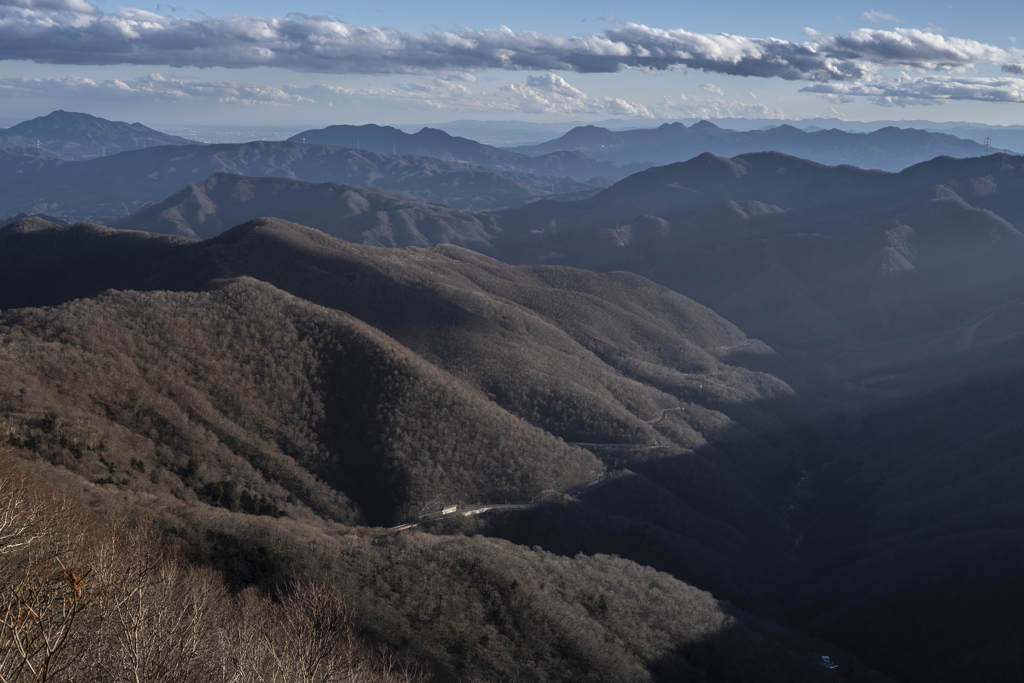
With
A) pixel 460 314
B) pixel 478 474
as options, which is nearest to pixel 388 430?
pixel 478 474

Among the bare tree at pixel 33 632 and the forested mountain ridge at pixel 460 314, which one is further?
the forested mountain ridge at pixel 460 314

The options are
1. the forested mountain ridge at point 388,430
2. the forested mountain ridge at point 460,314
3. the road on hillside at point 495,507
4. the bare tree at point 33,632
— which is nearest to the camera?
the bare tree at point 33,632

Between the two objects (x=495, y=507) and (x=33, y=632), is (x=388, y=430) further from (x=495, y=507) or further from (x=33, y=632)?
(x=33, y=632)

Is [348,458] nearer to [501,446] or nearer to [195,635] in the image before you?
[501,446]

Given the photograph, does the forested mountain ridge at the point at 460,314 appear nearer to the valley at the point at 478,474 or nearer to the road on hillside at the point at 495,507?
the valley at the point at 478,474

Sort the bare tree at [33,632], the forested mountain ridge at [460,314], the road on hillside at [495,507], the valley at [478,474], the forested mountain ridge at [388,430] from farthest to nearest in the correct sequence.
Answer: the forested mountain ridge at [460,314]
the road on hillside at [495,507]
the forested mountain ridge at [388,430]
the valley at [478,474]
the bare tree at [33,632]

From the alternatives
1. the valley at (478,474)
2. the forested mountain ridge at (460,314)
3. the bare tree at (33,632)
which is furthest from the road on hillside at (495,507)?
the bare tree at (33,632)

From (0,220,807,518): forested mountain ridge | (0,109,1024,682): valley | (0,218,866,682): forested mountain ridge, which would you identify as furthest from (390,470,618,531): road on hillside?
(0,220,807,518): forested mountain ridge

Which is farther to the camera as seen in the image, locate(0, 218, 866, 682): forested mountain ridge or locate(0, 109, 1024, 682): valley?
locate(0, 218, 866, 682): forested mountain ridge

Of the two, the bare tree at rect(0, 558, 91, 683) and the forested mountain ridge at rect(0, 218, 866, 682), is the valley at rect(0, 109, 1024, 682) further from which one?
the bare tree at rect(0, 558, 91, 683)

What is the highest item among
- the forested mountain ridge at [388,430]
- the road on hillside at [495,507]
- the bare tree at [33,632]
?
the bare tree at [33,632]

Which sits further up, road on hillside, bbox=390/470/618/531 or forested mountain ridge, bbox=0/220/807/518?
forested mountain ridge, bbox=0/220/807/518
